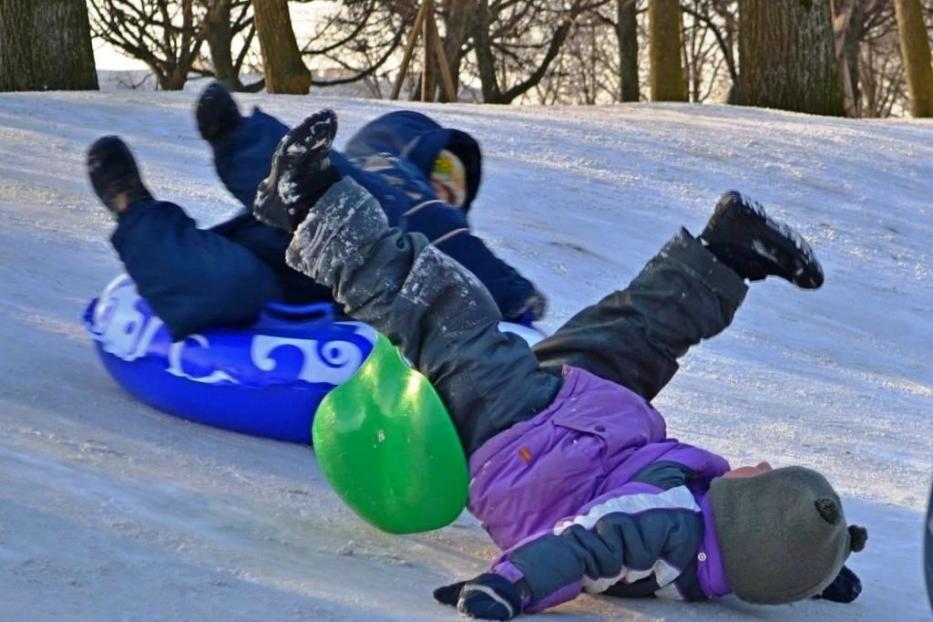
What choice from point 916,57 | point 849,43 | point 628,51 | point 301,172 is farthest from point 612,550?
point 849,43

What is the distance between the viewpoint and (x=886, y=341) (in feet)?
24.2

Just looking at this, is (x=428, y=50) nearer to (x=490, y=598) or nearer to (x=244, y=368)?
(x=244, y=368)

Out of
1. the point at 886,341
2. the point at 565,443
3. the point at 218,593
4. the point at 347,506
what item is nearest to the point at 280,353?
the point at 347,506

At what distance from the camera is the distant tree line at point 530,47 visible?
12023 millimetres

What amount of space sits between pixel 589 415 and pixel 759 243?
646 millimetres

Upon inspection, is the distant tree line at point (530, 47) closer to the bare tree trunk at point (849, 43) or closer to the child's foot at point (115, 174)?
the bare tree trunk at point (849, 43)

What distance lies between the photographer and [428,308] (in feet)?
11.2

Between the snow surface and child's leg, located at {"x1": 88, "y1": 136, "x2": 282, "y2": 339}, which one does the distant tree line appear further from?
child's leg, located at {"x1": 88, "y1": 136, "x2": 282, "y2": 339}

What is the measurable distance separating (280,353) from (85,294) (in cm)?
139

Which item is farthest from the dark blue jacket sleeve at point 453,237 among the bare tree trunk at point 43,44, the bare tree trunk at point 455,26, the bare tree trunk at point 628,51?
the bare tree trunk at point 628,51

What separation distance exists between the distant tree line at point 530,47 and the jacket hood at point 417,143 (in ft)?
19.8

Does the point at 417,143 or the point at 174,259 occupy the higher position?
the point at 417,143

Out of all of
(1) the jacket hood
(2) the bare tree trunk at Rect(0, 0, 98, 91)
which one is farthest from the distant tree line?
(1) the jacket hood

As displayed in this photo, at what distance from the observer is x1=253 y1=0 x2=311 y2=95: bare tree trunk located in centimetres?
1440
